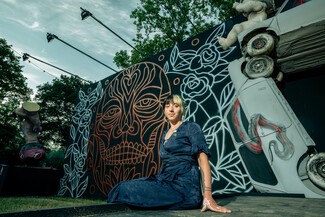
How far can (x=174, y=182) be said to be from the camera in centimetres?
183

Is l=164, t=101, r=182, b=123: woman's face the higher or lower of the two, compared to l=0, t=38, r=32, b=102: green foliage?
lower

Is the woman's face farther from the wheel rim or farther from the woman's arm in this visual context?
the wheel rim

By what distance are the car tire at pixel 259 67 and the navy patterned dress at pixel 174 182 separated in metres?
1.76

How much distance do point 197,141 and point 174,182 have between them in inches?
14.6

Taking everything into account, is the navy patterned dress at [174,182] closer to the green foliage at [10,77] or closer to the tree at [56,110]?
the green foliage at [10,77]

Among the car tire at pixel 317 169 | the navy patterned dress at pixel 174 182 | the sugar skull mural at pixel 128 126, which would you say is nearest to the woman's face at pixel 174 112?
the navy patterned dress at pixel 174 182

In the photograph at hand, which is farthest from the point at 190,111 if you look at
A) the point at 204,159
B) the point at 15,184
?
the point at 15,184

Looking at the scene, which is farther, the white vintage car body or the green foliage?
the green foliage

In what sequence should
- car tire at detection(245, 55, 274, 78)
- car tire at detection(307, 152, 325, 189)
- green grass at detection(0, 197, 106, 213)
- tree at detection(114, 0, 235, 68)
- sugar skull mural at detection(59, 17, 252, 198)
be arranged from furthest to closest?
1. tree at detection(114, 0, 235, 68)
2. sugar skull mural at detection(59, 17, 252, 198)
3. green grass at detection(0, 197, 106, 213)
4. car tire at detection(245, 55, 274, 78)
5. car tire at detection(307, 152, 325, 189)

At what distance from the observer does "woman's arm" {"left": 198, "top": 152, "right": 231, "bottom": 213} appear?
159 cm

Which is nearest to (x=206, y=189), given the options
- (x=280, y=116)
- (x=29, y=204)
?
(x=280, y=116)

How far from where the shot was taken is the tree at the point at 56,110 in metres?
18.7

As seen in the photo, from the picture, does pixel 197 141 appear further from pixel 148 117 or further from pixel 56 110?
pixel 56 110

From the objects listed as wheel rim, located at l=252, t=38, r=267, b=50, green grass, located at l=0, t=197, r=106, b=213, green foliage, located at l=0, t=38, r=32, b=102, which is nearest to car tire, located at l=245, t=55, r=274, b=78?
wheel rim, located at l=252, t=38, r=267, b=50
